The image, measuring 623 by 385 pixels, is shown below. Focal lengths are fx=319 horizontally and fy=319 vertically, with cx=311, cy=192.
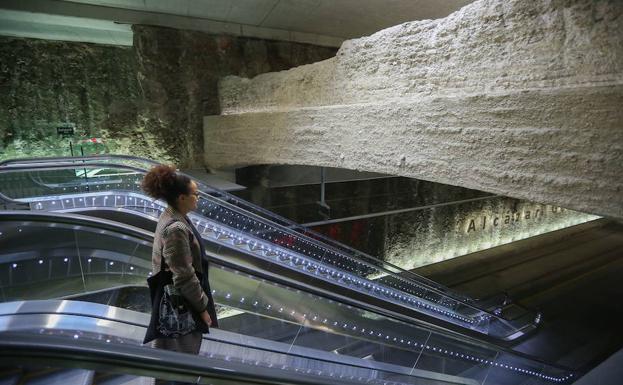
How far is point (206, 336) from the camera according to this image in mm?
2084

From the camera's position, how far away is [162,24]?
7121mm

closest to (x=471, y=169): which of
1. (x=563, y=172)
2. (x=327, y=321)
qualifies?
(x=563, y=172)

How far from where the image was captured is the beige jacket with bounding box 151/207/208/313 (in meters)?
1.89

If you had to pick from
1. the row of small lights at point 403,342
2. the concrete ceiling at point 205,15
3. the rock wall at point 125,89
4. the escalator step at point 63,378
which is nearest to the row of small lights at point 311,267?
the row of small lights at point 403,342

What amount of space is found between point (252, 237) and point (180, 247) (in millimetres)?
2750

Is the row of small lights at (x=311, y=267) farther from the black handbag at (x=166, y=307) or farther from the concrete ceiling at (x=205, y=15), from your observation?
the concrete ceiling at (x=205, y=15)

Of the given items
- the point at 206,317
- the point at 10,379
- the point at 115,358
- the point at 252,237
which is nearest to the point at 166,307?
the point at 206,317

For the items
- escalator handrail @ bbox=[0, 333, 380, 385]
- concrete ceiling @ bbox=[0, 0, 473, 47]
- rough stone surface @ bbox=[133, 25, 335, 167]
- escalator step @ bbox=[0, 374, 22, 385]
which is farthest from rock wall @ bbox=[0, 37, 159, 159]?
escalator handrail @ bbox=[0, 333, 380, 385]

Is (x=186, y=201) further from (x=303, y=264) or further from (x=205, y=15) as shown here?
(x=205, y=15)

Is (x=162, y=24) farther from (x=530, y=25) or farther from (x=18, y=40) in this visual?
(x=530, y=25)

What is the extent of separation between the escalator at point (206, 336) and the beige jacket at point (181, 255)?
33 cm

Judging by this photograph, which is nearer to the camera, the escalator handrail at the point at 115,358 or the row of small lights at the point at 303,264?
the escalator handrail at the point at 115,358

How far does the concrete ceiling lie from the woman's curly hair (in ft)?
18.1

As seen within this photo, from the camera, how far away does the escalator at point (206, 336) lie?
3.86 ft
